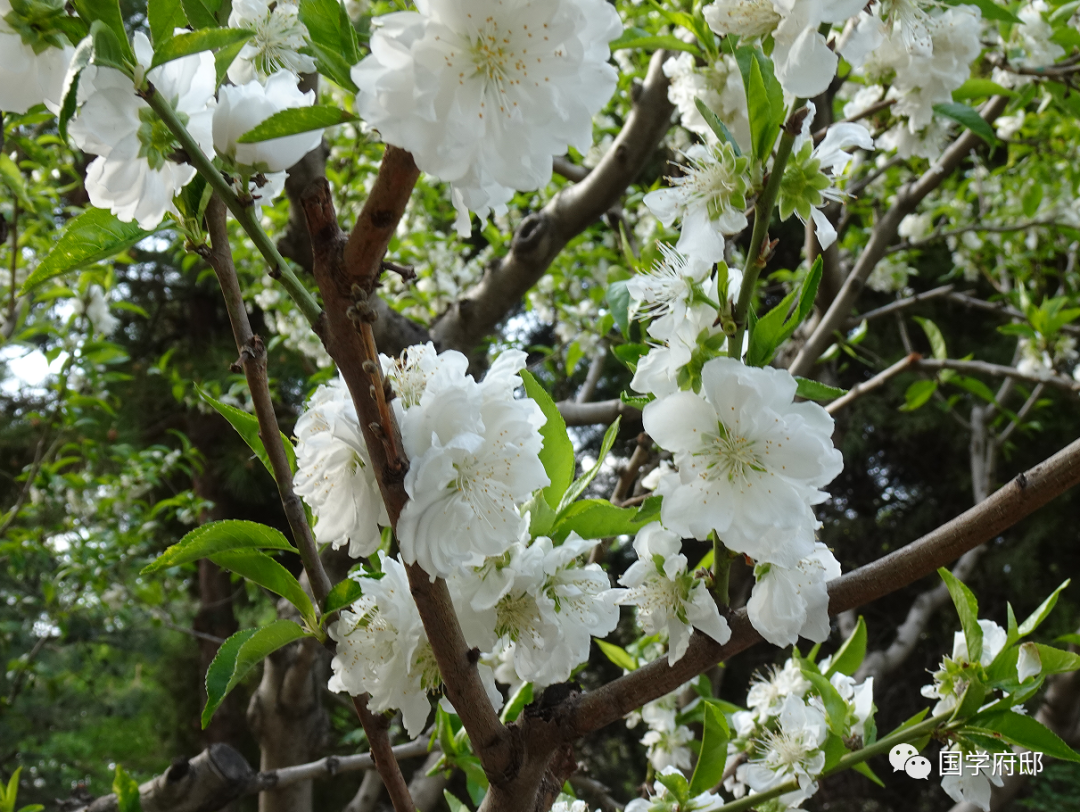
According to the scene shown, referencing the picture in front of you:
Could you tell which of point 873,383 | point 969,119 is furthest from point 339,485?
point 873,383

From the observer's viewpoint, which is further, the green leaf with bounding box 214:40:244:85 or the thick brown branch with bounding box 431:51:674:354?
the thick brown branch with bounding box 431:51:674:354

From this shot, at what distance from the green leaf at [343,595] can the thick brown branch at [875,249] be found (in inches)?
46.7

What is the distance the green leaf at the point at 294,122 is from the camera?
16.6 inches

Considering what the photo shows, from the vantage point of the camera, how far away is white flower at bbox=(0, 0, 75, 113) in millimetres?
457

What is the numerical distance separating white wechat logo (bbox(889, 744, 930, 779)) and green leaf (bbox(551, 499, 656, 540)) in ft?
1.47

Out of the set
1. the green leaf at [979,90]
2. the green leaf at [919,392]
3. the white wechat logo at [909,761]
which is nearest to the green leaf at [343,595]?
the white wechat logo at [909,761]

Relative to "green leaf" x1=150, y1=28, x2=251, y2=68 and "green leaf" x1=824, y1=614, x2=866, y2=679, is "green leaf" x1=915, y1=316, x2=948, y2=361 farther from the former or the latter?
"green leaf" x1=150, y1=28, x2=251, y2=68

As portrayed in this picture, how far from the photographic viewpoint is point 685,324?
63 cm

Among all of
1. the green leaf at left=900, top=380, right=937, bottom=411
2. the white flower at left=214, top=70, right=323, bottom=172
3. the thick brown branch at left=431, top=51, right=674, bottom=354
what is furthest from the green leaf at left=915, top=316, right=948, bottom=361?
the white flower at left=214, top=70, right=323, bottom=172

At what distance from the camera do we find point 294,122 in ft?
1.41

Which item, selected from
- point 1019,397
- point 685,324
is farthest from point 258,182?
point 1019,397

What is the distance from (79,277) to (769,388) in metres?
2.13

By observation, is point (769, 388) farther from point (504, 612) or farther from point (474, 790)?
point (474, 790)

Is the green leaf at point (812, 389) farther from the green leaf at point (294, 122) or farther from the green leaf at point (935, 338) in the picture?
the green leaf at point (935, 338)
